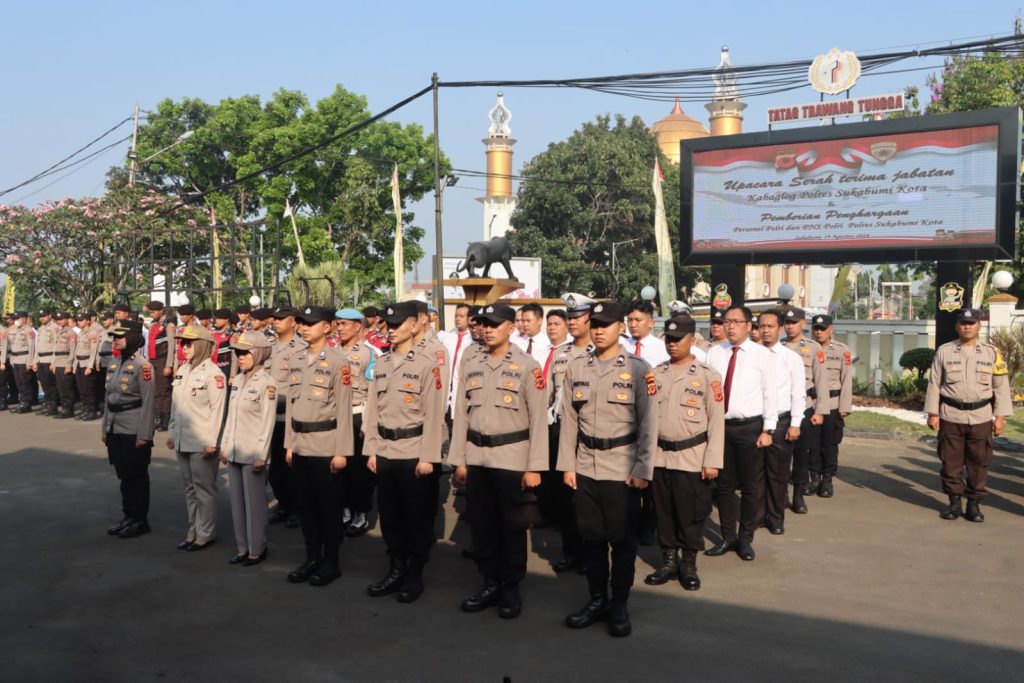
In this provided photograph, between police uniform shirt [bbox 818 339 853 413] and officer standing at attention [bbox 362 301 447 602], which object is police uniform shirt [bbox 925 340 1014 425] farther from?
officer standing at attention [bbox 362 301 447 602]

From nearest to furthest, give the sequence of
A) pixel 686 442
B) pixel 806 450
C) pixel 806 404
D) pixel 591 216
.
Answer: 1. pixel 686 442
2. pixel 806 450
3. pixel 806 404
4. pixel 591 216

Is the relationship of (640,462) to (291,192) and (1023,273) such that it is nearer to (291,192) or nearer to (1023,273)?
(1023,273)

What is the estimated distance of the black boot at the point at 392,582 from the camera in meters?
5.91

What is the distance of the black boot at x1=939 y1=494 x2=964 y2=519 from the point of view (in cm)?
815

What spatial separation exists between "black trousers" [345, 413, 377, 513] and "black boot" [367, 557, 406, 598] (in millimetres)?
1344

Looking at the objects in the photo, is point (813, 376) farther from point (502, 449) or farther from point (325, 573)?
point (325, 573)

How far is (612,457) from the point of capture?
5199 millimetres

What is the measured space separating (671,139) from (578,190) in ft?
118

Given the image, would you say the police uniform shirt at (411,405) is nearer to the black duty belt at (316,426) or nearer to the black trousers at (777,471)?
the black duty belt at (316,426)

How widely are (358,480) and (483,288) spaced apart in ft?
28.0

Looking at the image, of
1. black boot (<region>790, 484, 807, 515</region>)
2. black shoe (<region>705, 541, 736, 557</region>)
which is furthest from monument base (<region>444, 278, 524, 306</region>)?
black shoe (<region>705, 541, 736, 557</region>)

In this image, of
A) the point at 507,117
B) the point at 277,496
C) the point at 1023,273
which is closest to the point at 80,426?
the point at 277,496

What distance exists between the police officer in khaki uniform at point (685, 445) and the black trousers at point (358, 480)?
8.25ft

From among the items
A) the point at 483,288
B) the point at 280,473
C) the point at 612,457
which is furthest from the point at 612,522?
the point at 483,288
